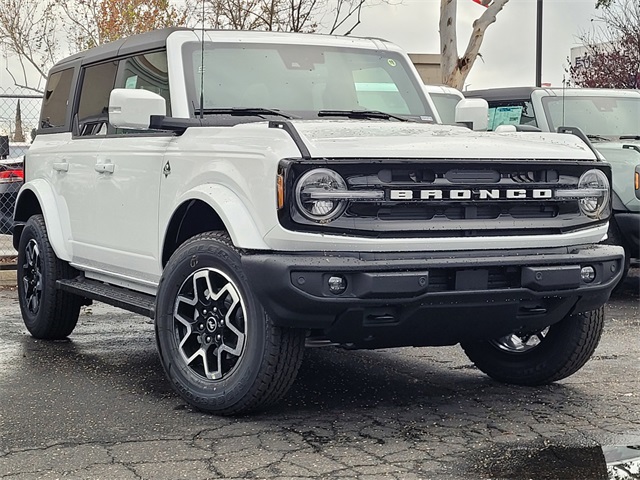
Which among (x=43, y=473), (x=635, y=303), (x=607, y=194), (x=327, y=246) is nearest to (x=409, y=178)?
(x=327, y=246)

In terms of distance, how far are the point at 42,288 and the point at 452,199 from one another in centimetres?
341

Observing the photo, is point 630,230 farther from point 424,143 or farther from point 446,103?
point 424,143

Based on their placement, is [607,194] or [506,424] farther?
[607,194]

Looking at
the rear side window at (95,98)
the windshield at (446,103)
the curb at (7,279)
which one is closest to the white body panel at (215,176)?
the rear side window at (95,98)

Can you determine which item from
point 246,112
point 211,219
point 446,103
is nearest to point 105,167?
point 246,112

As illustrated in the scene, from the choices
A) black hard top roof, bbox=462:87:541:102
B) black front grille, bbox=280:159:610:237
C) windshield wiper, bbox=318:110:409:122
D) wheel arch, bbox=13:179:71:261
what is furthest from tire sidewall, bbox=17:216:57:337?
black hard top roof, bbox=462:87:541:102

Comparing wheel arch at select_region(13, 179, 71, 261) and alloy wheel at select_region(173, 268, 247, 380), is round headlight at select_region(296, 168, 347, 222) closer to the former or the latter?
alloy wheel at select_region(173, 268, 247, 380)

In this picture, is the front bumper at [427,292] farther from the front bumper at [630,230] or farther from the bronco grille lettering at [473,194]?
the front bumper at [630,230]

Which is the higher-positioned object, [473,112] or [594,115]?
[473,112]

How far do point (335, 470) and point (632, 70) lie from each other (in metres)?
26.4

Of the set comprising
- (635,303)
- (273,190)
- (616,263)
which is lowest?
(635,303)

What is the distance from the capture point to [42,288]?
747 centimetres

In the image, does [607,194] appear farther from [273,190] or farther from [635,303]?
[635,303]

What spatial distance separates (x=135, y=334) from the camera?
8.23 metres
